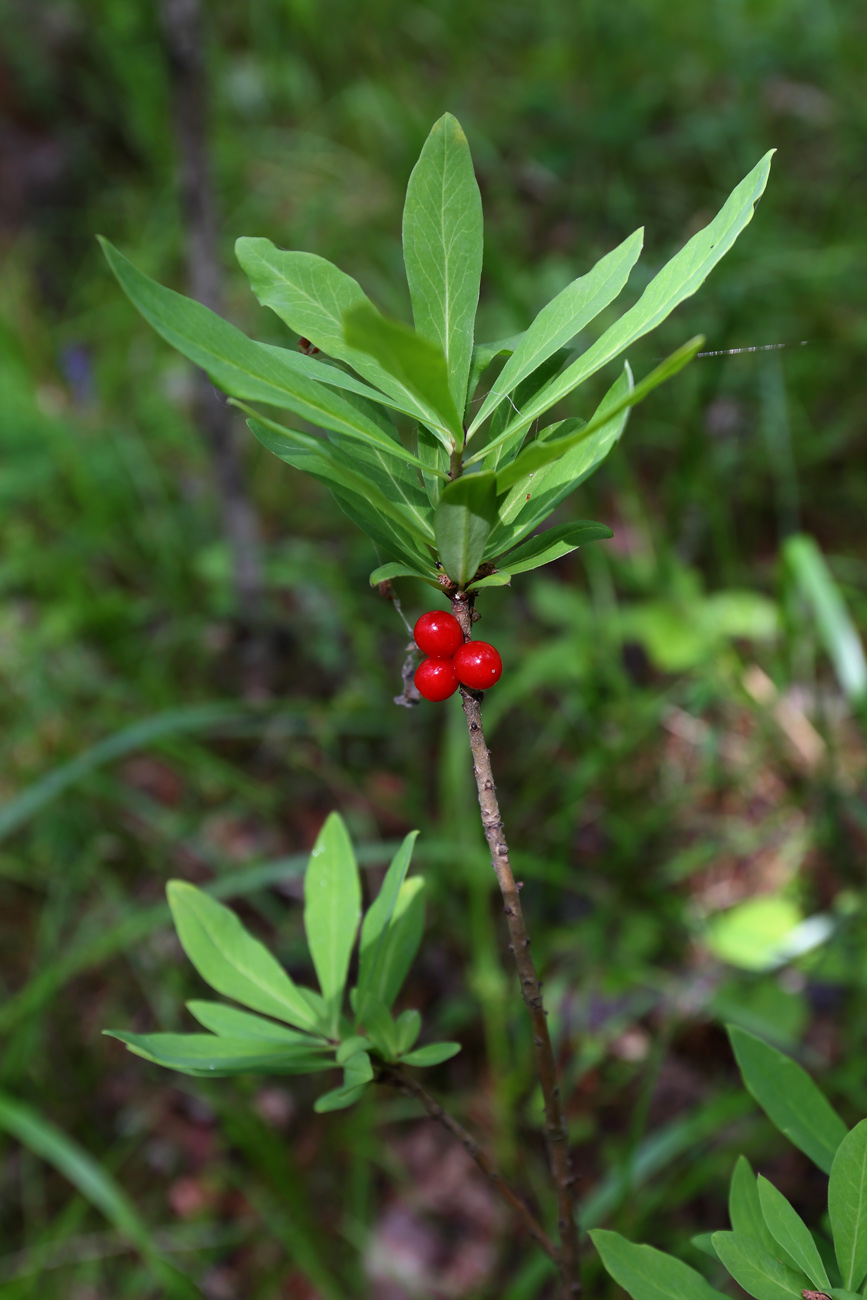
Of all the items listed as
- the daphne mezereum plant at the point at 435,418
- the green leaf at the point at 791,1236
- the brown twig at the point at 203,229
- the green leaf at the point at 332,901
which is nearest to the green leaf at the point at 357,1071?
the daphne mezereum plant at the point at 435,418

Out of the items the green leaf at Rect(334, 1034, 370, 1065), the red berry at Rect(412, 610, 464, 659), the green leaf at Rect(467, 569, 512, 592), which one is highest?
the green leaf at Rect(467, 569, 512, 592)

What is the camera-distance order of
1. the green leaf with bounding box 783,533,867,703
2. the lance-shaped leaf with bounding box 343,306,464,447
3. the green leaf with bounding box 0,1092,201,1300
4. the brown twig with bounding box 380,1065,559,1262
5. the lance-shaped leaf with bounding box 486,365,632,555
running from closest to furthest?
the lance-shaped leaf with bounding box 343,306,464,447 → the lance-shaped leaf with bounding box 486,365,632,555 → the brown twig with bounding box 380,1065,559,1262 → the green leaf with bounding box 0,1092,201,1300 → the green leaf with bounding box 783,533,867,703

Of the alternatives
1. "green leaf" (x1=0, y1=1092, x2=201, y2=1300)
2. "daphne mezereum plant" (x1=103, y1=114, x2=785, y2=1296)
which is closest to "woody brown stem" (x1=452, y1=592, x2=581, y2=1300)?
"daphne mezereum plant" (x1=103, y1=114, x2=785, y2=1296)

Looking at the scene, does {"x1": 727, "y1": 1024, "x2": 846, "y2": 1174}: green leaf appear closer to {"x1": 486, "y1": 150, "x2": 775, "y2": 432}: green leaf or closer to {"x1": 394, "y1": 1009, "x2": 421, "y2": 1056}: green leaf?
{"x1": 394, "y1": 1009, "x2": 421, "y2": 1056}: green leaf

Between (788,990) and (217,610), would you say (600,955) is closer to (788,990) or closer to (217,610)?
(788,990)

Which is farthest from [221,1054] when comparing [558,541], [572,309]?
[572,309]

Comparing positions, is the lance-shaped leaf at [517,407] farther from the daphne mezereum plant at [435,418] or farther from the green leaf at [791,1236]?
the green leaf at [791,1236]

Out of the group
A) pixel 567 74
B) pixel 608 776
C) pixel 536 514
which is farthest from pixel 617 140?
pixel 536 514
